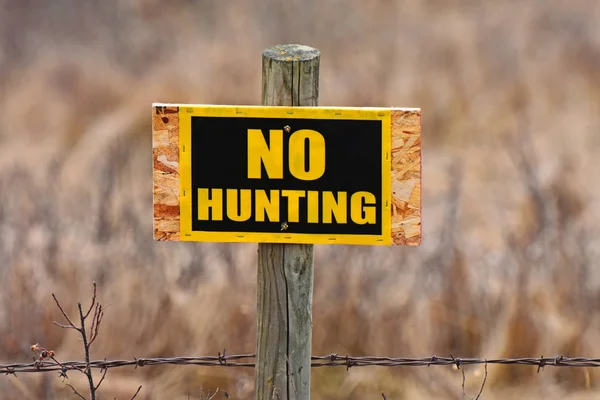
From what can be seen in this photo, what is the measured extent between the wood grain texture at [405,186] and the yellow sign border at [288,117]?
0.01m

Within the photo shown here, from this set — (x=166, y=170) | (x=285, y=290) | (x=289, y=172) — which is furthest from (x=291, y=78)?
(x=285, y=290)

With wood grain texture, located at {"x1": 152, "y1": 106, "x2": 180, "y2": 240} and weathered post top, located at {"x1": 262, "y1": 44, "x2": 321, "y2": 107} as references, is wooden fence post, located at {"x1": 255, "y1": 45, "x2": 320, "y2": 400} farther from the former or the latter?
wood grain texture, located at {"x1": 152, "y1": 106, "x2": 180, "y2": 240}

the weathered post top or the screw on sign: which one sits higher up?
the weathered post top

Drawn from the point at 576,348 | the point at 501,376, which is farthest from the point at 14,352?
the point at 576,348

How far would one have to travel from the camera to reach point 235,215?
248cm

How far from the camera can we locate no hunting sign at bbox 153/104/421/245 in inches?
97.0

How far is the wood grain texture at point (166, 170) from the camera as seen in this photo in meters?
2.48

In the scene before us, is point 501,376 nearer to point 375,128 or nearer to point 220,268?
point 220,268

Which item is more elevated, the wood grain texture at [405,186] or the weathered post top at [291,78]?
the weathered post top at [291,78]

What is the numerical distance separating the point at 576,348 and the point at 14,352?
2.70m

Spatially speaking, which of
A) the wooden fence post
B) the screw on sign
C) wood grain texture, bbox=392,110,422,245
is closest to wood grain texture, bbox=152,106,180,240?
the screw on sign

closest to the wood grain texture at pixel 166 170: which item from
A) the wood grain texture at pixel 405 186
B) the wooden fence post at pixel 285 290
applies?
the wooden fence post at pixel 285 290

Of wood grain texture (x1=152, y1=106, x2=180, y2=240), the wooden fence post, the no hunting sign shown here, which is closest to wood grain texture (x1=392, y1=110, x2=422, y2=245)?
the no hunting sign

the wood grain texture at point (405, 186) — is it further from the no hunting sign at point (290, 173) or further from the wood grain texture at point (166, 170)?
the wood grain texture at point (166, 170)
